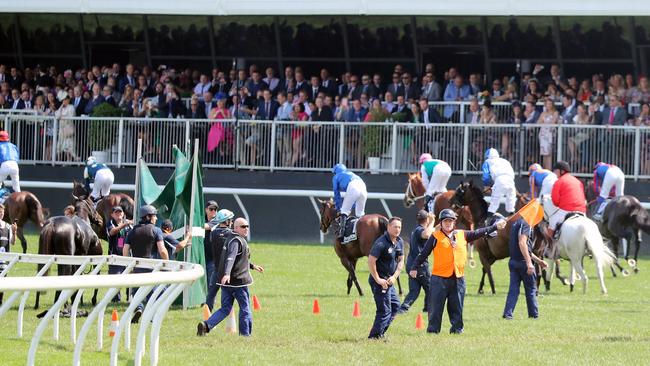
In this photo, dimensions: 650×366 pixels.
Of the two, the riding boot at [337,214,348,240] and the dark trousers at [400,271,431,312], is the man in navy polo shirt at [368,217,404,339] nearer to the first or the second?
the dark trousers at [400,271,431,312]

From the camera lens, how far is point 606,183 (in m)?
24.0

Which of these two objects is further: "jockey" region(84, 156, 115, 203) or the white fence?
"jockey" region(84, 156, 115, 203)

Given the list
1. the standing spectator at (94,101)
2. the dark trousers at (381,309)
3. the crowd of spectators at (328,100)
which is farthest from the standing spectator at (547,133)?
the dark trousers at (381,309)

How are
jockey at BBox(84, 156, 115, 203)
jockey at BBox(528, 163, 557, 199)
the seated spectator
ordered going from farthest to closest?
1. the seated spectator
2. jockey at BBox(84, 156, 115, 203)
3. jockey at BBox(528, 163, 557, 199)

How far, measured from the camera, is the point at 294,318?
53.7 ft

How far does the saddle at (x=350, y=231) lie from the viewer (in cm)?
1938

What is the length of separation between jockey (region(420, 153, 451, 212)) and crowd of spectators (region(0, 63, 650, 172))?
3614 millimetres

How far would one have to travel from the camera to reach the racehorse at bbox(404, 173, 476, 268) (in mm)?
21438

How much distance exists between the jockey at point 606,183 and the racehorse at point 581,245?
4.37 metres

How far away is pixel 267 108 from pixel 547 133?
19.5 ft

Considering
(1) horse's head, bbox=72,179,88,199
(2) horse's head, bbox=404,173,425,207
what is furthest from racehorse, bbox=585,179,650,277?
(1) horse's head, bbox=72,179,88,199

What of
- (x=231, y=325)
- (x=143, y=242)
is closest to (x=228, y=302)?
(x=231, y=325)

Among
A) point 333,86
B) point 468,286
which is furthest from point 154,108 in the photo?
point 468,286

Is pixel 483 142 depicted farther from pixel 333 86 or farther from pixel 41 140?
pixel 41 140
